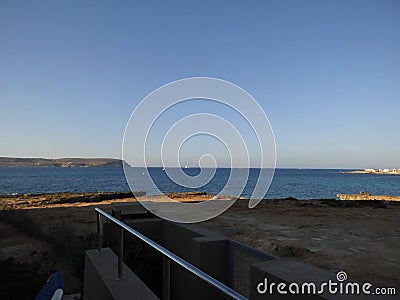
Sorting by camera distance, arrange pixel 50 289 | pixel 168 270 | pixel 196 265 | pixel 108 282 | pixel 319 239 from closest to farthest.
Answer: pixel 168 270 → pixel 108 282 → pixel 50 289 → pixel 196 265 → pixel 319 239

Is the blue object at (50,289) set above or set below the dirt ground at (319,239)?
above

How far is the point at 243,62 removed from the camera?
43.4 feet

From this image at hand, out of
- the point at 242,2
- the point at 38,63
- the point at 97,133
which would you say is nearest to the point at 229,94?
the point at 242,2

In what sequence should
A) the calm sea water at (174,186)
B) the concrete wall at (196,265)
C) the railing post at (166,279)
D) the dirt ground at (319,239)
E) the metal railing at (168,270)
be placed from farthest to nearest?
the calm sea water at (174,186) → the dirt ground at (319,239) → the concrete wall at (196,265) → the railing post at (166,279) → the metal railing at (168,270)

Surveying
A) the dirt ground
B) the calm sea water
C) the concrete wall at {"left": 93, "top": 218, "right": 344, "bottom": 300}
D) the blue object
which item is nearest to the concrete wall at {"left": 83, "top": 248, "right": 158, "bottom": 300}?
the concrete wall at {"left": 93, "top": 218, "right": 344, "bottom": 300}

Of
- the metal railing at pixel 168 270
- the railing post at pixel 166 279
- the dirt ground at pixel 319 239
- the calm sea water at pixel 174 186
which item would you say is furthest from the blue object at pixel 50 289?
the calm sea water at pixel 174 186

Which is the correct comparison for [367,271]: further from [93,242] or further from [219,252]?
[93,242]

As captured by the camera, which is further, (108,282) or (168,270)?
(108,282)

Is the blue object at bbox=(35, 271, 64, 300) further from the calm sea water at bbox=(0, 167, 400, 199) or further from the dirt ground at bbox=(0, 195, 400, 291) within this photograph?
the calm sea water at bbox=(0, 167, 400, 199)

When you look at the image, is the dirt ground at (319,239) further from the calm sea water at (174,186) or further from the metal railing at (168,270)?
the calm sea water at (174,186)

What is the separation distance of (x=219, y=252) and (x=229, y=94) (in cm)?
475

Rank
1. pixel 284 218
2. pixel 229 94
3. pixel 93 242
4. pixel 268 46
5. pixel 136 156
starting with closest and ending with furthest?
pixel 93 242, pixel 136 156, pixel 229 94, pixel 284 218, pixel 268 46

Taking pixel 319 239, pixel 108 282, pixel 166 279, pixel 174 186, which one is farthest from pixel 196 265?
pixel 174 186

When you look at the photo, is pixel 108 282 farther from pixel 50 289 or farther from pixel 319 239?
pixel 319 239
